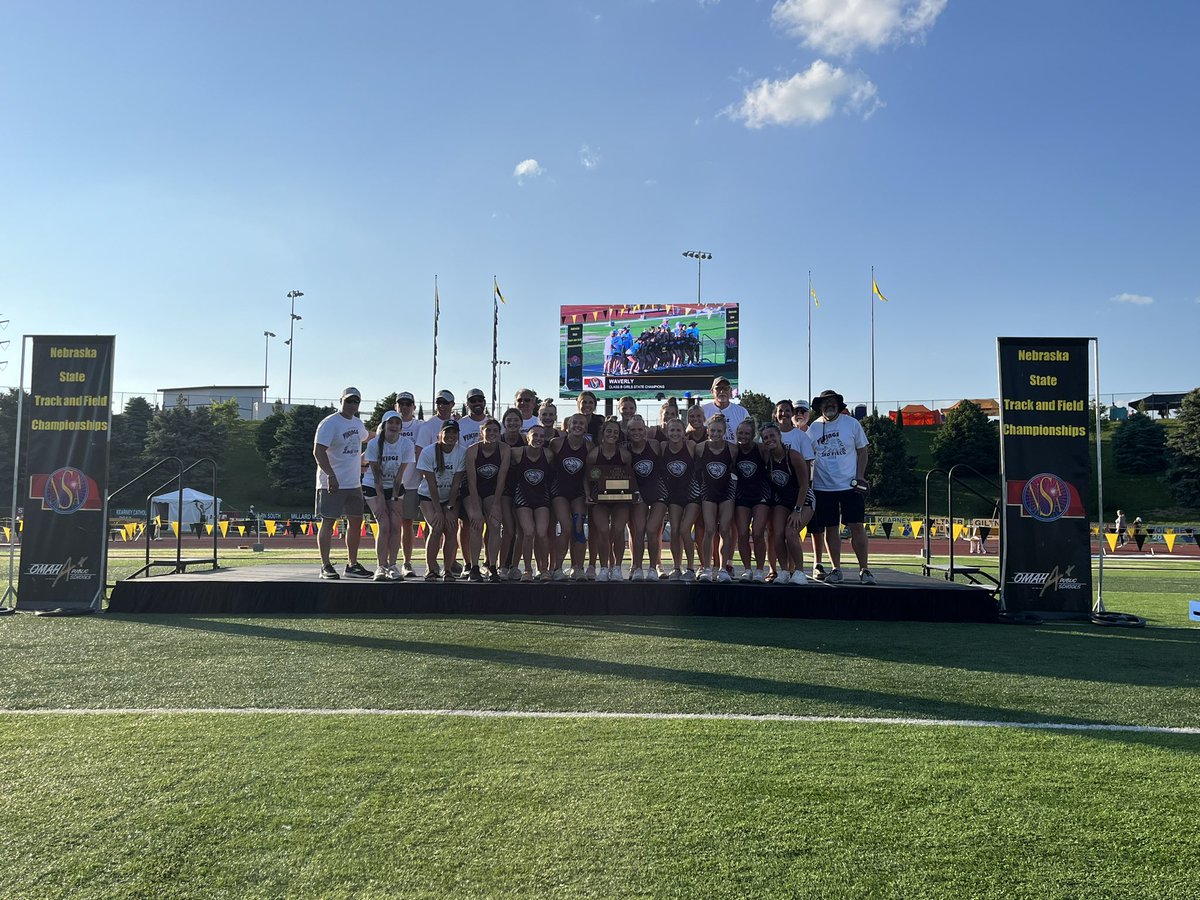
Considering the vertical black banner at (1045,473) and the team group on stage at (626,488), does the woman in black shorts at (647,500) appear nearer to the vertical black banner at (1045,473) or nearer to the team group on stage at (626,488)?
the team group on stage at (626,488)

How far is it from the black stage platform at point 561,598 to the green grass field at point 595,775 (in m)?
1.70

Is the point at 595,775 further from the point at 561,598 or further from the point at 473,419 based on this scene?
the point at 473,419

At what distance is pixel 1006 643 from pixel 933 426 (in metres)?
57.7

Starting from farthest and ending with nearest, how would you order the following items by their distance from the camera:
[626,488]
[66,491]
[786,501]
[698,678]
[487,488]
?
[66,491] → [487,488] → [786,501] → [626,488] → [698,678]

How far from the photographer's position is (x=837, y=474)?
820 cm

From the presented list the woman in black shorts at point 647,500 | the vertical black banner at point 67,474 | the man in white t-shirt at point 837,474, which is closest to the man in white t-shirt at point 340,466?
the vertical black banner at point 67,474

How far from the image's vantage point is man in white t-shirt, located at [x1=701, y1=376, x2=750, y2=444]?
8846mm

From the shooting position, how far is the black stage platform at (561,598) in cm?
793

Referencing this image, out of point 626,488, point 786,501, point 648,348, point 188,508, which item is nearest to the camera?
point 626,488

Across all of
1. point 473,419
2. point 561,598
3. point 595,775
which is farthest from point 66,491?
point 595,775

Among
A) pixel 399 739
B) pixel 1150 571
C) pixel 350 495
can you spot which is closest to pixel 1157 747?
pixel 399 739

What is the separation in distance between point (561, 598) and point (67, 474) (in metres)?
5.54

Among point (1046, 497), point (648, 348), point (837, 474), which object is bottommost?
point (1046, 497)

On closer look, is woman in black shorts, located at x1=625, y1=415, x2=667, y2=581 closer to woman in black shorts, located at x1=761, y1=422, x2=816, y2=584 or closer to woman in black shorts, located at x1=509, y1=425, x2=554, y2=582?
woman in black shorts, located at x1=509, y1=425, x2=554, y2=582
